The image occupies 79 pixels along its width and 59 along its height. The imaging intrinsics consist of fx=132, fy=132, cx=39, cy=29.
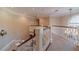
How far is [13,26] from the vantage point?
5.86ft

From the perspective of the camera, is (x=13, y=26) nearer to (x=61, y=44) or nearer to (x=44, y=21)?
(x=44, y=21)

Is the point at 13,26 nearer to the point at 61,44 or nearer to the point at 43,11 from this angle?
the point at 43,11

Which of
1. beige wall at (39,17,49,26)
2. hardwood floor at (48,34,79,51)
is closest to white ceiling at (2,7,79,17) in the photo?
beige wall at (39,17,49,26)

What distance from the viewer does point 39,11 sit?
1.78 meters

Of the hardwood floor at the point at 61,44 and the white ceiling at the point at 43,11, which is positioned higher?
the white ceiling at the point at 43,11

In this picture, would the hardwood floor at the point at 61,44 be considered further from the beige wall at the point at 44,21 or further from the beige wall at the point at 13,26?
the beige wall at the point at 13,26

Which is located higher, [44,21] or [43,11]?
[43,11]

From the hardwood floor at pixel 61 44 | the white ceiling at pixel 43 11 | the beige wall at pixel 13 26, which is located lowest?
the hardwood floor at pixel 61 44

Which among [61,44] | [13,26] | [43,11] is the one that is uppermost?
[43,11]

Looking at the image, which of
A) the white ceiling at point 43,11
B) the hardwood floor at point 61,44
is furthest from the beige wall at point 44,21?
the hardwood floor at point 61,44

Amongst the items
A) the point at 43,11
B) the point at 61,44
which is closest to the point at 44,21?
the point at 43,11

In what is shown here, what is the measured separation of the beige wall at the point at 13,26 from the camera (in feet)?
5.78
